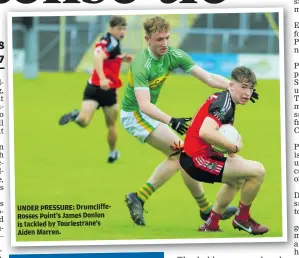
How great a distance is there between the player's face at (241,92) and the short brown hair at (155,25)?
856 millimetres

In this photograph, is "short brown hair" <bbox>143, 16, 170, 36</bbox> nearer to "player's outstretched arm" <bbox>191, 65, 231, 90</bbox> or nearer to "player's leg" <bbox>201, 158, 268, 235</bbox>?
"player's outstretched arm" <bbox>191, 65, 231, 90</bbox>

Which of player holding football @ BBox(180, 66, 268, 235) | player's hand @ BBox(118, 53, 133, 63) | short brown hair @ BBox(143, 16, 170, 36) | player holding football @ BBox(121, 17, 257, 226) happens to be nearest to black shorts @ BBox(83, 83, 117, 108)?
player's hand @ BBox(118, 53, 133, 63)

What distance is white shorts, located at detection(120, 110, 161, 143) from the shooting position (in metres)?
8.85

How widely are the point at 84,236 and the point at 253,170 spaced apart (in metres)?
1.72

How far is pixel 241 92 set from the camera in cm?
822

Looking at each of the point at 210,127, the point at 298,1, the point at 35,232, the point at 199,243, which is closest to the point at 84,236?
the point at 35,232

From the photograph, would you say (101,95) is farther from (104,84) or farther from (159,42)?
(159,42)

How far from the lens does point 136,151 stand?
12.0m

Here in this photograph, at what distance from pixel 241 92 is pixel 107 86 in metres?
3.07

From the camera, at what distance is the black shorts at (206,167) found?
8.26 m

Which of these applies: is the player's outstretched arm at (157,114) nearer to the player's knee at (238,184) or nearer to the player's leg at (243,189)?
the player's leg at (243,189)

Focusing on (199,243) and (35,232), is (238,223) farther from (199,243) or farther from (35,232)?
(35,232)

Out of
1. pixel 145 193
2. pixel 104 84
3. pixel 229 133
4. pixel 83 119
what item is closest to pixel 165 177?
pixel 145 193

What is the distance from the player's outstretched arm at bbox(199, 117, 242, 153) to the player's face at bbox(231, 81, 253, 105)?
0.31 meters
